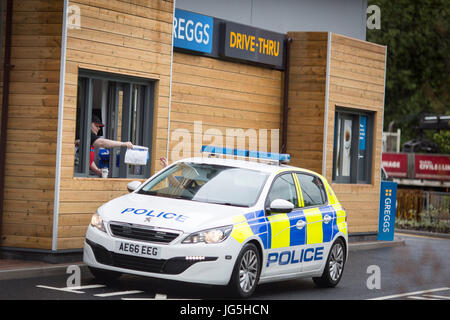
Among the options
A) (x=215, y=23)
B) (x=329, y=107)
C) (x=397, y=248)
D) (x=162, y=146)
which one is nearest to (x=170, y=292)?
(x=162, y=146)

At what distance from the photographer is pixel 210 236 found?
391 inches

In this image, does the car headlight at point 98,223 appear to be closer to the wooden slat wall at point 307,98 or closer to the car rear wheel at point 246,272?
the car rear wheel at point 246,272

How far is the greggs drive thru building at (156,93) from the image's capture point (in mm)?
12664

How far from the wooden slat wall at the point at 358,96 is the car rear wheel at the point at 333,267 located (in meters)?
6.32

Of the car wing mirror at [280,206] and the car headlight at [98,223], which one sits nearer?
the car headlight at [98,223]

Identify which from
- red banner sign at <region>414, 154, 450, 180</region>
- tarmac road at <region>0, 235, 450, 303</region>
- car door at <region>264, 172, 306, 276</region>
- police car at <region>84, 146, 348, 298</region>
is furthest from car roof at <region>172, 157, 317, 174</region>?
red banner sign at <region>414, 154, 450, 180</region>

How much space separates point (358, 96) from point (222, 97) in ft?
13.5

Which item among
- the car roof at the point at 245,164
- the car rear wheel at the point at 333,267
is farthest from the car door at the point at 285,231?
the car rear wheel at the point at 333,267

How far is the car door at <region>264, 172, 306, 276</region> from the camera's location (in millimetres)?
10883

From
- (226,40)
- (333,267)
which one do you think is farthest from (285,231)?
(226,40)

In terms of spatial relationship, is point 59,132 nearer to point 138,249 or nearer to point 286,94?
point 138,249

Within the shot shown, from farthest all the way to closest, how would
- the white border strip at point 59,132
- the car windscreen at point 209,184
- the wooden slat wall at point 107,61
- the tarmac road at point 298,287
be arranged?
the wooden slat wall at point 107,61 → the white border strip at point 59,132 → the car windscreen at point 209,184 → the tarmac road at point 298,287

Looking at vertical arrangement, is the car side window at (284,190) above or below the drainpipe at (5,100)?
below

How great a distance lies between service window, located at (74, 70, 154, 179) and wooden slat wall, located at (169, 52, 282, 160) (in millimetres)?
1408
